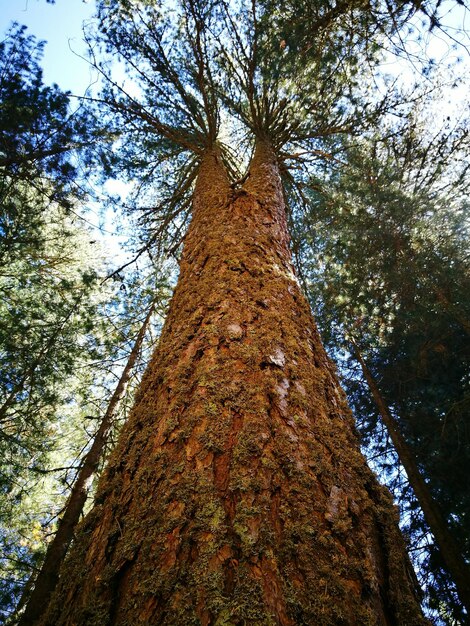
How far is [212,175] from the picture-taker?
3.79 m

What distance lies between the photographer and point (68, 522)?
14.9ft

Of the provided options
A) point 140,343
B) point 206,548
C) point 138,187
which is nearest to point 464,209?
point 138,187

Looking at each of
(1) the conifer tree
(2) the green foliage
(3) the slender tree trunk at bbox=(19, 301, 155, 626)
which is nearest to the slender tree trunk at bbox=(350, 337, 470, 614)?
(2) the green foliage

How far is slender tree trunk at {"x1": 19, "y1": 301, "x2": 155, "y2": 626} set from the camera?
4.04 m

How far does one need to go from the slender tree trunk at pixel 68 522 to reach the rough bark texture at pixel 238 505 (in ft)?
10.4

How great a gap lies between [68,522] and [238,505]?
4933 mm

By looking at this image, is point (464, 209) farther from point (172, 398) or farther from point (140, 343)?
point (172, 398)

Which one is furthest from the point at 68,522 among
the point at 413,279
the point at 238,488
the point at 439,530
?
the point at 413,279

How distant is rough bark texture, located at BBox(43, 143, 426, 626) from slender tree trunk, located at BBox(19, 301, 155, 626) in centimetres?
316

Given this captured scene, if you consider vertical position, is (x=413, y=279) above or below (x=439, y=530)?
above

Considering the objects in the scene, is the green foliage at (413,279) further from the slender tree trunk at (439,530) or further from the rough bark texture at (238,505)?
the rough bark texture at (238,505)

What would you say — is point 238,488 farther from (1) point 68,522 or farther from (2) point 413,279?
(2) point 413,279

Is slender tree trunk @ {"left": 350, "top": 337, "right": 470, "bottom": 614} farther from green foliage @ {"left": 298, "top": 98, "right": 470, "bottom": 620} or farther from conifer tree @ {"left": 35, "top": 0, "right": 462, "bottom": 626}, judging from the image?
conifer tree @ {"left": 35, "top": 0, "right": 462, "bottom": 626}

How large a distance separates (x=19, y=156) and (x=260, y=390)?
5129mm
